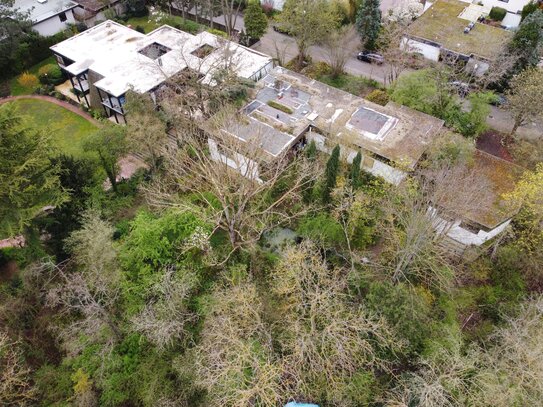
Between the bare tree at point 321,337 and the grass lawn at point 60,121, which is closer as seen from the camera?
the bare tree at point 321,337

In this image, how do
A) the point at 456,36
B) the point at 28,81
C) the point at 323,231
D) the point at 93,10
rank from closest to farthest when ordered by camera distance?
the point at 323,231, the point at 28,81, the point at 456,36, the point at 93,10

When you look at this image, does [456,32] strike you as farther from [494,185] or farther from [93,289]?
[93,289]

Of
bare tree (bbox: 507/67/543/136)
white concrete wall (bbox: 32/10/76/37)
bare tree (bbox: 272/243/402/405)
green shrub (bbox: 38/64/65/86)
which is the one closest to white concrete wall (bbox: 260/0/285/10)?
white concrete wall (bbox: 32/10/76/37)

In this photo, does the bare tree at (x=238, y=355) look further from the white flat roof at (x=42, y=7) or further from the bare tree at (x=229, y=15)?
the white flat roof at (x=42, y=7)

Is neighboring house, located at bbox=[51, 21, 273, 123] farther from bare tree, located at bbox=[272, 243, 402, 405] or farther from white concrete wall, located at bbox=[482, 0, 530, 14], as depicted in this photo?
white concrete wall, located at bbox=[482, 0, 530, 14]

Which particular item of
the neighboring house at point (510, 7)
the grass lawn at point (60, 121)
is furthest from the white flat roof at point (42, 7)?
the neighboring house at point (510, 7)

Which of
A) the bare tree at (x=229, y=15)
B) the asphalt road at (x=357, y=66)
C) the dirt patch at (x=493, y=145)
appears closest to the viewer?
the dirt patch at (x=493, y=145)

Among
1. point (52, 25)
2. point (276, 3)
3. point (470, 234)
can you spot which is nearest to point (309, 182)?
point (470, 234)

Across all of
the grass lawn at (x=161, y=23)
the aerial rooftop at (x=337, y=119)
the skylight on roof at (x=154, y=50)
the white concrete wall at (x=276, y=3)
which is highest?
the white concrete wall at (x=276, y=3)
